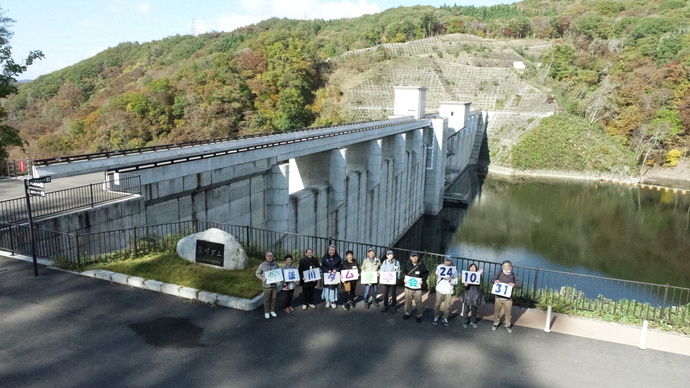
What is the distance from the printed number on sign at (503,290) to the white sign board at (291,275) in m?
4.53

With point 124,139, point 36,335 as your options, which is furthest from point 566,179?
point 36,335

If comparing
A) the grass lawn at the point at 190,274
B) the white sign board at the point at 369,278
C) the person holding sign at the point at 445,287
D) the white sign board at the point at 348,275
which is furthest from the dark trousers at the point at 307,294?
the person holding sign at the point at 445,287

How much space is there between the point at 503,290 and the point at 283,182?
13.3 metres

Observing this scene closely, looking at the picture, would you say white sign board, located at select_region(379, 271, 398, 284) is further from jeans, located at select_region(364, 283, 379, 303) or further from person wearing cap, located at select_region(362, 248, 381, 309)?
jeans, located at select_region(364, 283, 379, 303)

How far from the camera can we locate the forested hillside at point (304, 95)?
230 ft

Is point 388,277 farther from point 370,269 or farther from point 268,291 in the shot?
point 268,291

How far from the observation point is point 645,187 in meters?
70.5

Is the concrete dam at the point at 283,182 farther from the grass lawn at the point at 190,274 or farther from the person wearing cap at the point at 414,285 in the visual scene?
the person wearing cap at the point at 414,285

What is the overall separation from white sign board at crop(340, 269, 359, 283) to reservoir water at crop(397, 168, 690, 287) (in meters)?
26.2

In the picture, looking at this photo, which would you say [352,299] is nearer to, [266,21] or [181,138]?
[181,138]

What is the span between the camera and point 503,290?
10.7 m

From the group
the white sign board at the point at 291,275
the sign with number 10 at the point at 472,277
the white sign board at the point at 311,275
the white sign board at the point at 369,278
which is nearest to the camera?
the sign with number 10 at the point at 472,277

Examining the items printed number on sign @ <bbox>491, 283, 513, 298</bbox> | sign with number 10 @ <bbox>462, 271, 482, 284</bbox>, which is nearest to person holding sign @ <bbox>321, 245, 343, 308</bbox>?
sign with number 10 @ <bbox>462, 271, 482, 284</bbox>

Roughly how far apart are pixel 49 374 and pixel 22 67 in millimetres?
25064
